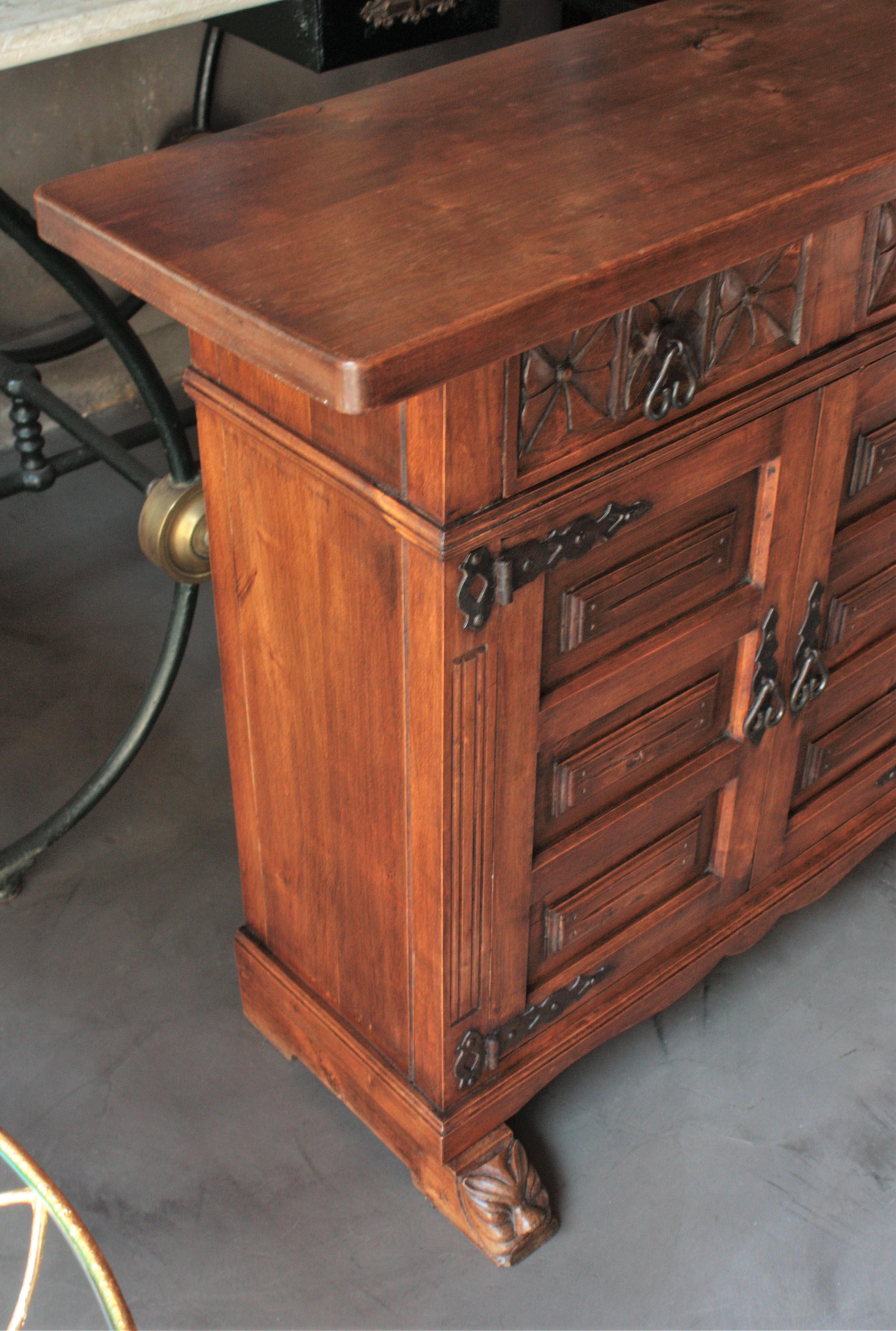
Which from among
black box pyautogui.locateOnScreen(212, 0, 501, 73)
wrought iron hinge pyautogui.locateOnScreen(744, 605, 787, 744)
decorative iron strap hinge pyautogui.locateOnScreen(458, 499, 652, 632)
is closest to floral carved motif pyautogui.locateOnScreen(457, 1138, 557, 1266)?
wrought iron hinge pyautogui.locateOnScreen(744, 605, 787, 744)

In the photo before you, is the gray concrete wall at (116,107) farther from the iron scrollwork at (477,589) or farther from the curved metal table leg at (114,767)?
the iron scrollwork at (477,589)

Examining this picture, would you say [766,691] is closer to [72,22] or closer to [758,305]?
[758,305]

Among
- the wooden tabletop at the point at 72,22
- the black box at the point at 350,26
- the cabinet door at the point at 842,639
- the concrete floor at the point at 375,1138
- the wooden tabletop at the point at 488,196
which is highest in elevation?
the wooden tabletop at the point at 72,22

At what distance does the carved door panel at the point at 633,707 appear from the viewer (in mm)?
1365

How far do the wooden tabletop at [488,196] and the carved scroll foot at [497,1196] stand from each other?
1007 mm

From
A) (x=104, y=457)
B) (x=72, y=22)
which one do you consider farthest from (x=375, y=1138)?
(x=72, y=22)

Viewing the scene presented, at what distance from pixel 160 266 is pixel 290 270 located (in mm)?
105

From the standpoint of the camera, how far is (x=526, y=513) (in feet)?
4.08

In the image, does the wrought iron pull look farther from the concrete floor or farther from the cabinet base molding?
the concrete floor

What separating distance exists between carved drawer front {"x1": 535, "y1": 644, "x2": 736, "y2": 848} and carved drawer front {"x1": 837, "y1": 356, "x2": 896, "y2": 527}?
0.77 feet

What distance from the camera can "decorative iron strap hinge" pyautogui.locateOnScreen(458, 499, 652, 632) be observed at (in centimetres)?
124

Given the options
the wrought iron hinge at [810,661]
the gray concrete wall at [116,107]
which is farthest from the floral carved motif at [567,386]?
the gray concrete wall at [116,107]

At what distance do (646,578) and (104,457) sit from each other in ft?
3.26

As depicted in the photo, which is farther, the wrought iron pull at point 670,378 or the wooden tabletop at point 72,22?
the wooden tabletop at point 72,22
